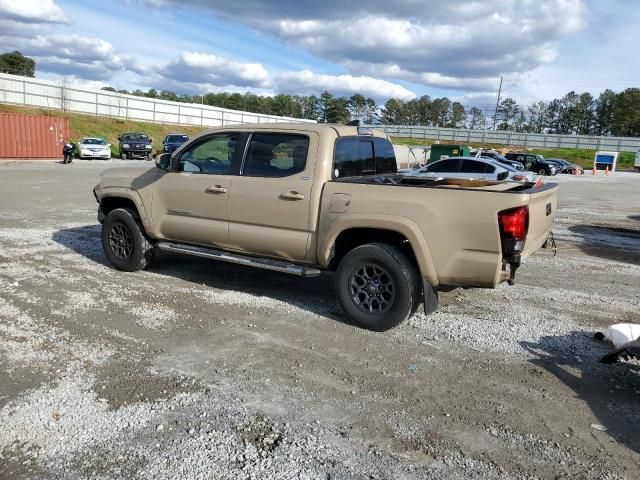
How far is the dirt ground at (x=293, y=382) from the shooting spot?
3129 millimetres

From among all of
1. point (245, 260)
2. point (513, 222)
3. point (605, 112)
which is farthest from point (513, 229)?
point (605, 112)

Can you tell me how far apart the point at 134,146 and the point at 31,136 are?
6073 mm

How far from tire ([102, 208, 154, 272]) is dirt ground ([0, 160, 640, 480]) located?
0.74 feet

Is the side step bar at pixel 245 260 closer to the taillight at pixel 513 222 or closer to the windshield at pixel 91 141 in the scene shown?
the taillight at pixel 513 222

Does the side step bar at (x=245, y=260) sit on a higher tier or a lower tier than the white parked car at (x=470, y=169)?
lower

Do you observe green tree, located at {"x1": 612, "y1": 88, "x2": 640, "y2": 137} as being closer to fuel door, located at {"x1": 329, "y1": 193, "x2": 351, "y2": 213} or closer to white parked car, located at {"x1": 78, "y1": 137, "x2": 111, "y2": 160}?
white parked car, located at {"x1": 78, "y1": 137, "x2": 111, "y2": 160}

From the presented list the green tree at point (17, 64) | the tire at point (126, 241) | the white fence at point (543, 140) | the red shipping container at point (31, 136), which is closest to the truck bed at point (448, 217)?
the tire at point (126, 241)

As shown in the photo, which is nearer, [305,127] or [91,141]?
[305,127]

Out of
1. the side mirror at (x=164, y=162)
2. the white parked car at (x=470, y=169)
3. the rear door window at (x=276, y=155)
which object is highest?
the rear door window at (x=276, y=155)

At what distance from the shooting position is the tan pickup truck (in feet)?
15.5

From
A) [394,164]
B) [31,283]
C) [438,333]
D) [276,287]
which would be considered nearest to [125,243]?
[31,283]

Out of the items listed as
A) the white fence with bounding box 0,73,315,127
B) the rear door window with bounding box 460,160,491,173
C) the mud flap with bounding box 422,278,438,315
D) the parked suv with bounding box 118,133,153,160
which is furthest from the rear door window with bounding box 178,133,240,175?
the white fence with bounding box 0,73,315,127

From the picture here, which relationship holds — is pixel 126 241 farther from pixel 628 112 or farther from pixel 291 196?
pixel 628 112

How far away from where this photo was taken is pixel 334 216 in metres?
5.30
